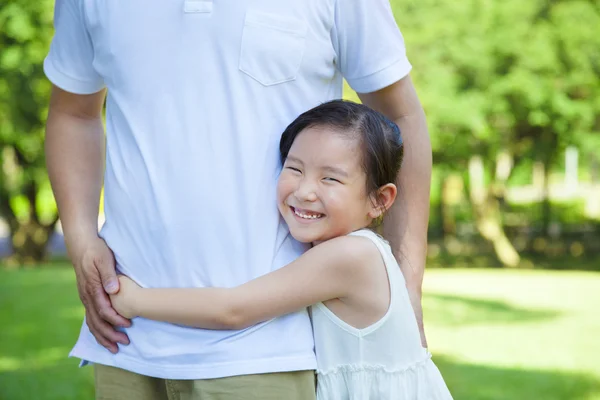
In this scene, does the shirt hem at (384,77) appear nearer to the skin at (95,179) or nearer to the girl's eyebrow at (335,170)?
the skin at (95,179)

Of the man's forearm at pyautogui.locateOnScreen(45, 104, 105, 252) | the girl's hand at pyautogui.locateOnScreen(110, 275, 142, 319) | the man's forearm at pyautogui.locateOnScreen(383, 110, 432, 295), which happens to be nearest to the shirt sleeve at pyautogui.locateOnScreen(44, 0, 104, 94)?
the man's forearm at pyautogui.locateOnScreen(45, 104, 105, 252)

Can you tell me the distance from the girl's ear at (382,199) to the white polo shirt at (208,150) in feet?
0.65

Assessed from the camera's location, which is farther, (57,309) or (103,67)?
(57,309)

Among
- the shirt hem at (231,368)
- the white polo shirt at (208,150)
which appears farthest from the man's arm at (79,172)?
the shirt hem at (231,368)

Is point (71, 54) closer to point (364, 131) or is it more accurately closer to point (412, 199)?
point (364, 131)

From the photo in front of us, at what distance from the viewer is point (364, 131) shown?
176cm

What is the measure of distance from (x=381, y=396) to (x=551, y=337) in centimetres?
803

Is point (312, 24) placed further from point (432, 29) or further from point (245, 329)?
point (432, 29)

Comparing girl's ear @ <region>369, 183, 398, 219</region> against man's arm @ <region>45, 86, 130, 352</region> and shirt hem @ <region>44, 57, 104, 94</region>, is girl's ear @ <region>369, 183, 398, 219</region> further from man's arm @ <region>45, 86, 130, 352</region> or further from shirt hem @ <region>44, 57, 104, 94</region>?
shirt hem @ <region>44, 57, 104, 94</region>

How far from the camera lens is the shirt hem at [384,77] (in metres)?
1.85

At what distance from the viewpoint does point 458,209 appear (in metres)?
32.0

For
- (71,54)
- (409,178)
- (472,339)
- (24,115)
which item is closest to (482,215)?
(24,115)

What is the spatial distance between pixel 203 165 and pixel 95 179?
0.51 metres

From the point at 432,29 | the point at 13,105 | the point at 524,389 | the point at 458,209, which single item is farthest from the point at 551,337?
the point at 458,209
